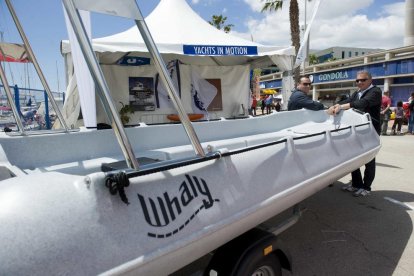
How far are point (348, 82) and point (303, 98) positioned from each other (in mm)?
25345

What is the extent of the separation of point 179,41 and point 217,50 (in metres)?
0.93

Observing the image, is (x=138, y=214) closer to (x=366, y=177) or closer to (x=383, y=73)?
(x=366, y=177)

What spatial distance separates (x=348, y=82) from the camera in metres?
27.5

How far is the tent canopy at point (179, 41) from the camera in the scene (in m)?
6.54

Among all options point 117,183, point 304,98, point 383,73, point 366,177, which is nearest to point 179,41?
point 304,98

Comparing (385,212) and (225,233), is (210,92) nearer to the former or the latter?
(385,212)

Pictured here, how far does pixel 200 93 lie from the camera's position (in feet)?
30.6

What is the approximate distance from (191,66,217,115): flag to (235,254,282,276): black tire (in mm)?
7355

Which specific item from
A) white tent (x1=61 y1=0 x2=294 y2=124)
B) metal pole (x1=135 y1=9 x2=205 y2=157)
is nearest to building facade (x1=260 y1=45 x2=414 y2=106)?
white tent (x1=61 y1=0 x2=294 y2=124)

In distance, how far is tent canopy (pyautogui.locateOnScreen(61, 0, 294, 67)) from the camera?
21.5 feet

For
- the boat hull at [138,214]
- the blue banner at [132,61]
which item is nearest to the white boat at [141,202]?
the boat hull at [138,214]

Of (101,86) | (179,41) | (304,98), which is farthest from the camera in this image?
(179,41)

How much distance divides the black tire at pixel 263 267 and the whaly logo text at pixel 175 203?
51 cm

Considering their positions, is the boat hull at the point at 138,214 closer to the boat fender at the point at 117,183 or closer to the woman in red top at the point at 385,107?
the boat fender at the point at 117,183
